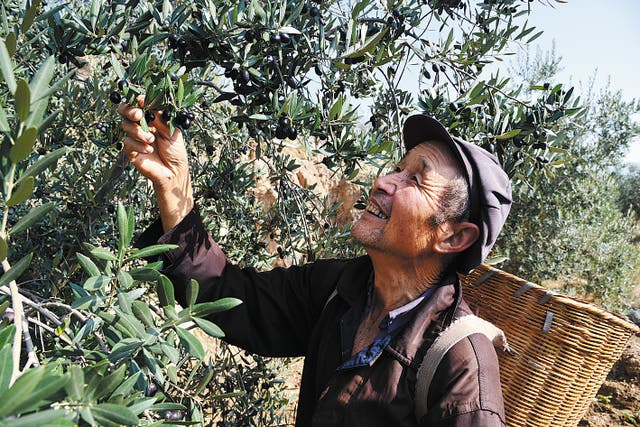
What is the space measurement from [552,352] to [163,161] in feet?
4.43

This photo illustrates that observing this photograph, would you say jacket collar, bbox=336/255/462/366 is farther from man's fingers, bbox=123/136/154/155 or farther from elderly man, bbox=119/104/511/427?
man's fingers, bbox=123/136/154/155

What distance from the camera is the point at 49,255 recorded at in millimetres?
2336

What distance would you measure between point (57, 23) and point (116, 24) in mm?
146

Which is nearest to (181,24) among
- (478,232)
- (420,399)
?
(478,232)

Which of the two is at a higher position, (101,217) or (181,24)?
(181,24)

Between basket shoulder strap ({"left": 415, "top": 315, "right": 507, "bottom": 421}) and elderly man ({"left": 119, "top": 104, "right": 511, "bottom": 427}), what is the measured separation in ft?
0.05

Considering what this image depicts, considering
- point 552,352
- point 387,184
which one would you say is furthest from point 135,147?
point 552,352

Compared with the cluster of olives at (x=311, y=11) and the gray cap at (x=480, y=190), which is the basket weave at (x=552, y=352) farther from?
the cluster of olives at (x=311, y=11)

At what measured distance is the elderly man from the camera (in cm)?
154

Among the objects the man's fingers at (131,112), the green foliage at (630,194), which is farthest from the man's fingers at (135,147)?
the green foliage at (630,194)

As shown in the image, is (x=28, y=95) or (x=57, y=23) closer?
(x=28, y=95)

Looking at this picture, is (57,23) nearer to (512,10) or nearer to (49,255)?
(49,255)

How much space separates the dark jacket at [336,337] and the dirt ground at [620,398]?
4791 mm

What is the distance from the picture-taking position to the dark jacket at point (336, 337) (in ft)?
4.94
